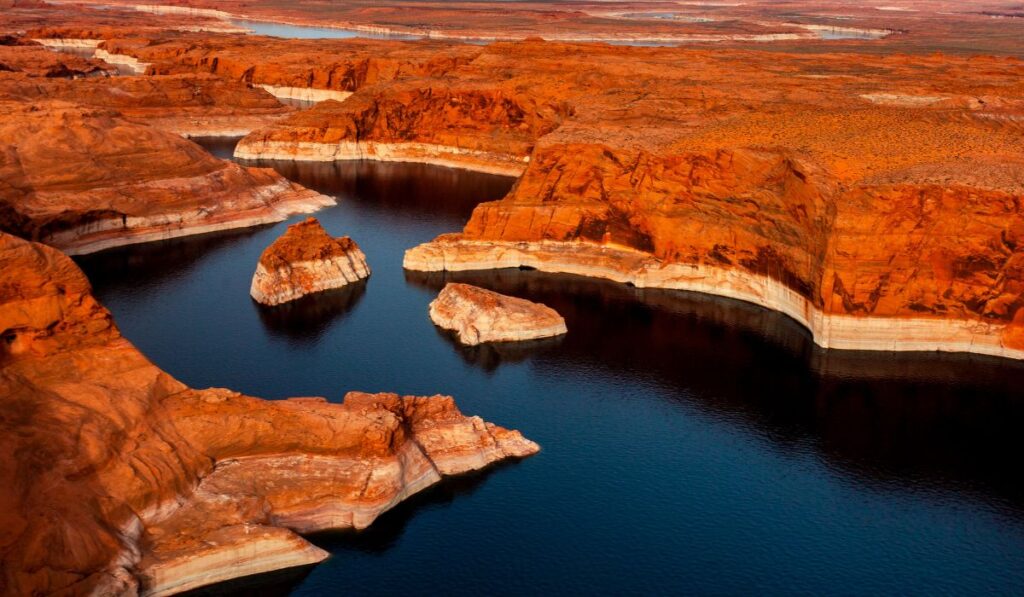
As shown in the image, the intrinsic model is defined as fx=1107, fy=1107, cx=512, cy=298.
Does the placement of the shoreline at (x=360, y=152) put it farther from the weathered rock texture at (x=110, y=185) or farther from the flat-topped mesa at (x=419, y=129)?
the weathered rock texture at (x=110, y=185)

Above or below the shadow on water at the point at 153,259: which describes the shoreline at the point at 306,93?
above

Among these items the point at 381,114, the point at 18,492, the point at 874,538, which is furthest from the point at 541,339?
the point at 381,114

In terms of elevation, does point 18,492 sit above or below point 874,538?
above

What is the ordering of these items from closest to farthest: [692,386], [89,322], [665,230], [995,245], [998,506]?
[89,322], [998,506], [692,386], [995,245], [665,230]

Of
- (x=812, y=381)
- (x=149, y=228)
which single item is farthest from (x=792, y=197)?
(x=149, y=228)

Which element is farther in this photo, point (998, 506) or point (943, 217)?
point (943, 217)

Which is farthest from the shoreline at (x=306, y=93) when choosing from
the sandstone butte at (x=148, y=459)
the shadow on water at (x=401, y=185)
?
the sandstone butte at (x=148, y=459)

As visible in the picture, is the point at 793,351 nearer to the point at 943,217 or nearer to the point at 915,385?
the point at 915,385
